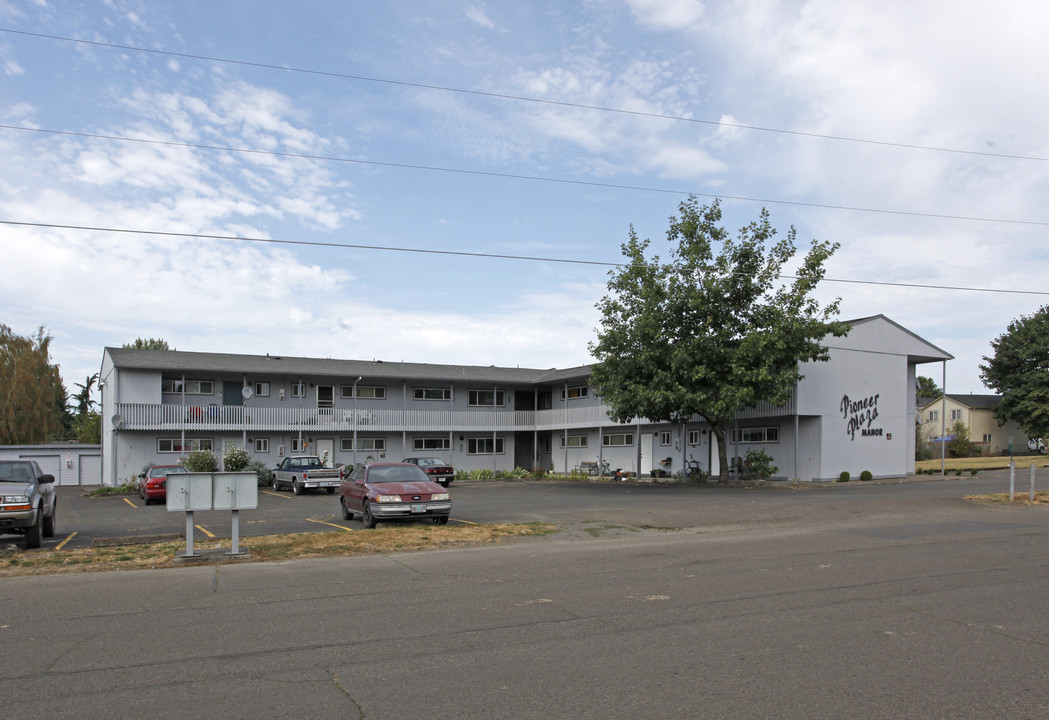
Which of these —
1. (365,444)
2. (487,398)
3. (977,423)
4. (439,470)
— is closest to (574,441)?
(487,398)

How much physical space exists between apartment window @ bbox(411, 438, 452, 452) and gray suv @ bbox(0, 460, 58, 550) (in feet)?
95.8

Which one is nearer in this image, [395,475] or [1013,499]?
[395,475]

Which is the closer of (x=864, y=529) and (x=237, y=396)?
(x=864, y=529)

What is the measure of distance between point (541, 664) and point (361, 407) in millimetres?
38888

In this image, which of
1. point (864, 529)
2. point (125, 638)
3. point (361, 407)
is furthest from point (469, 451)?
point (125, 638)

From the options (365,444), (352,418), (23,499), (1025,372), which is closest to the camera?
(23,499)

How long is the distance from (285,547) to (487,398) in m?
33.9

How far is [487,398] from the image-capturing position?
48438 millimetres

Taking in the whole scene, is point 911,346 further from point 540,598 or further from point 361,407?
point 540,598

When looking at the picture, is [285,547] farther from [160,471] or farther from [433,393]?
[433,393]

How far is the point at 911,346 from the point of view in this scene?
126 feet

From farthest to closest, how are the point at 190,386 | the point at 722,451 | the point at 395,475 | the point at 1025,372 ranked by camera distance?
the point at 1025,372 < the point at 190,386 < the point at 722,451 < the point at 395,475

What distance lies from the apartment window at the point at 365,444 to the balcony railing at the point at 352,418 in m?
1.29

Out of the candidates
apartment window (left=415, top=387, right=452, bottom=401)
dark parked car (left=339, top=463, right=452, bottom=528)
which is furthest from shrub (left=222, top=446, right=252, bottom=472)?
dark parked car (left=339, top=463, right=452, bottom=528)
